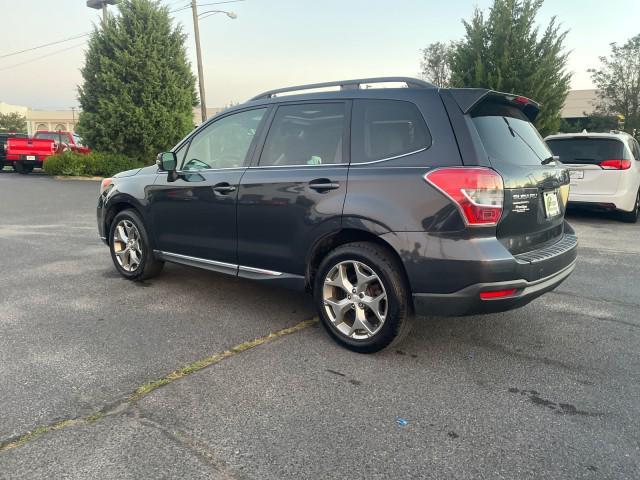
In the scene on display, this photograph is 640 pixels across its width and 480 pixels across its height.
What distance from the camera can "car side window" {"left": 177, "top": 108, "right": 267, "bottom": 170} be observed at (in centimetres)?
434

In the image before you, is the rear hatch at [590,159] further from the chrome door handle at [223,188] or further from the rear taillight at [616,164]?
the chrome door handle at [223,188]

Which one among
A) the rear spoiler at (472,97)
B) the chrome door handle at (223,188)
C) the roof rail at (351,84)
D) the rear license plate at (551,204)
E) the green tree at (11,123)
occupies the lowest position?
the rear license plate at (551,204)

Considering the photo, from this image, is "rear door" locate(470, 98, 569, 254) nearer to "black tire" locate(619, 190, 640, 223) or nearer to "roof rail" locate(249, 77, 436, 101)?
"roof rail" locate(249, 77, 436, 101)

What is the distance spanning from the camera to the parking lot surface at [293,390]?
2.36 m

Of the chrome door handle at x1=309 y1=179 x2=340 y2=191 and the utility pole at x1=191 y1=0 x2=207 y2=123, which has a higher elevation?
the utility pole at x1=191 y1=0 x2=207 y2=123

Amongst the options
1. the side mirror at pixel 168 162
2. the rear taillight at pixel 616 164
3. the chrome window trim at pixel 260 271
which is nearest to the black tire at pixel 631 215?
the rear taillight at pixel 616 164

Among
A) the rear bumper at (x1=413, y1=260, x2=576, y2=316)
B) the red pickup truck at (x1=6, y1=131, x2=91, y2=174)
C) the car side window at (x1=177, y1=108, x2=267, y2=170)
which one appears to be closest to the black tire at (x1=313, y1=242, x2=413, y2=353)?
the rear bumper at (x1=413, y1=260, x2=576, y2=316)

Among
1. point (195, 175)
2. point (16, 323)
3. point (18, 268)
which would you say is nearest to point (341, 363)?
point (195, 175)

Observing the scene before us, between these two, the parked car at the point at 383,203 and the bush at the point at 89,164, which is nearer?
the parked car at the point at 383,203

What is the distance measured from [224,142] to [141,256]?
5.08ft

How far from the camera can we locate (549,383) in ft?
10.4

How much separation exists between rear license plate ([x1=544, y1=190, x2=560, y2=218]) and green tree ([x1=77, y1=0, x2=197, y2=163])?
17.6 m

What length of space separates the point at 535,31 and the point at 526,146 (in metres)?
15.7

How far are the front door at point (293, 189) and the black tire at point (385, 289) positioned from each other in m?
0.21
